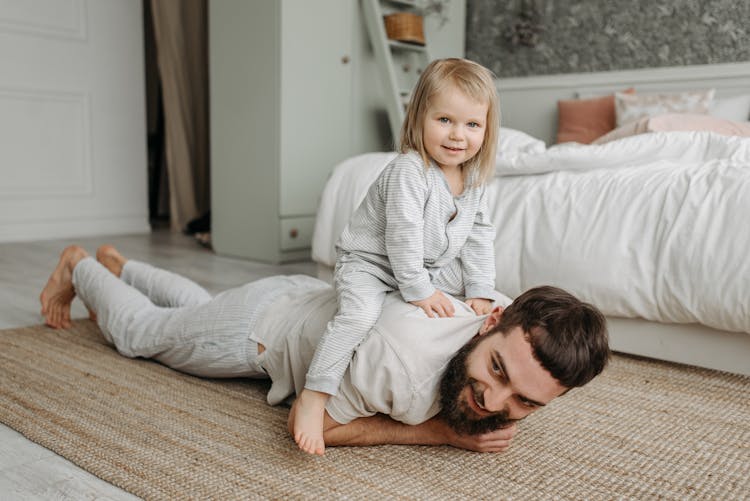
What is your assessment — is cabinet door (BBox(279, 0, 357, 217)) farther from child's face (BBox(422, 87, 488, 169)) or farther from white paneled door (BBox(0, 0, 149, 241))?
child's face (BBox(422, 87, 488, 169))

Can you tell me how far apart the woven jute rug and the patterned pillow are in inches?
68.1

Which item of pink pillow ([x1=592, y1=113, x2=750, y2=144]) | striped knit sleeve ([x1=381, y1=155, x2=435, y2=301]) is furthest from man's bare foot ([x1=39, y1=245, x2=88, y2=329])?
pink pillow ([x1=592, y1=113, x2=750, y2=144])

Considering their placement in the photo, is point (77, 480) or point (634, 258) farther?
point (634, 258)

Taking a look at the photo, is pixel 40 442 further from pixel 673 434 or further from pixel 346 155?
pixel 346 155

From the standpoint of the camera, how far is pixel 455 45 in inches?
165

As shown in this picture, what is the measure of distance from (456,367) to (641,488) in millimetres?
346

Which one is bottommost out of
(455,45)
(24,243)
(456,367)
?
(24,243)

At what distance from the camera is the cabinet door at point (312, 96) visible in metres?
3.33

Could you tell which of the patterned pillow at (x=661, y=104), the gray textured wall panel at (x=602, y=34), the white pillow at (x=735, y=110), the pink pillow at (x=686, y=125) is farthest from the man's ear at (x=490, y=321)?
the gray textured wall panel at (x=602, y=34)

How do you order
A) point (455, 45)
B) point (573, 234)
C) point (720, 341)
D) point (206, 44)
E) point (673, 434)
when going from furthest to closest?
point (206, 44)
point (455, 45)
point (573, 234)
point (720, 341)
point (673, 434)

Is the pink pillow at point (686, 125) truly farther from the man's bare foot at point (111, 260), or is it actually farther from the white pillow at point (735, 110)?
the man's bare foot at point (111, 260)

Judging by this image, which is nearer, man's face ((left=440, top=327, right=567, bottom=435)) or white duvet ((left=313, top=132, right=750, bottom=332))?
man's face ((left=440, top=327, right=567, bottom=435))

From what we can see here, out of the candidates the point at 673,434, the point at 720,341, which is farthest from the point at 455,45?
the point at 673,434

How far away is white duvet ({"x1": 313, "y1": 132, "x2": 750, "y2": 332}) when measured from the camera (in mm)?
1629
